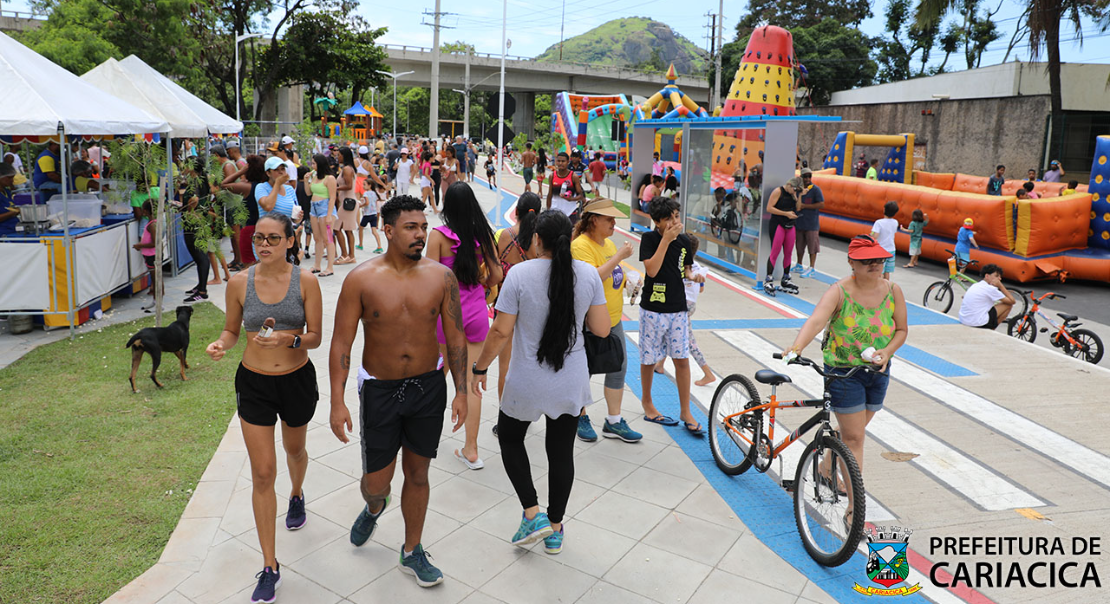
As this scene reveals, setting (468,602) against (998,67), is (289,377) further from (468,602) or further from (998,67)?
(998,67)

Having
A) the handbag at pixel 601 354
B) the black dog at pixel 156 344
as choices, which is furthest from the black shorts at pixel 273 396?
the black dog at pixel 156 344

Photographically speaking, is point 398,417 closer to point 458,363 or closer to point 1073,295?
point 458,363

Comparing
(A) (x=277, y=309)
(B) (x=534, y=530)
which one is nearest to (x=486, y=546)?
(B) (x=534, y=530)

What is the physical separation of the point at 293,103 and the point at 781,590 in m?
66.2

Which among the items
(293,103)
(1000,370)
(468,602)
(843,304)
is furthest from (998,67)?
(293,103)

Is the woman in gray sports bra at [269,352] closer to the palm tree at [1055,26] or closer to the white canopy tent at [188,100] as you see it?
the white canopy tent at [188,100]

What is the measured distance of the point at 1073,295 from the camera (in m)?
14.2

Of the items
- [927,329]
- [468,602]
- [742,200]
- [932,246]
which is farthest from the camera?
[932,246]

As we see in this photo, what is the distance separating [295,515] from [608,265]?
2.42 metres

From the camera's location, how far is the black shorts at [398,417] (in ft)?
12.5

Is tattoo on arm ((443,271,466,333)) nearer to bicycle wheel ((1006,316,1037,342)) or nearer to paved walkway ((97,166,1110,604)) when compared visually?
paved walkway ((97,166,1110,604))

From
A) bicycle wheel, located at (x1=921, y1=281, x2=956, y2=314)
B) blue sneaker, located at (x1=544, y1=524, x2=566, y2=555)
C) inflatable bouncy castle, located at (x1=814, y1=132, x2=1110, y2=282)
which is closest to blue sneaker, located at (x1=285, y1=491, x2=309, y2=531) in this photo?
blue sneaker, located at (x1=544, y1=524, x2=566, y2=555)

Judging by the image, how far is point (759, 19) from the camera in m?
63.2

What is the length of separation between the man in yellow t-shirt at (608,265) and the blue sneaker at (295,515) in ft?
6.52
